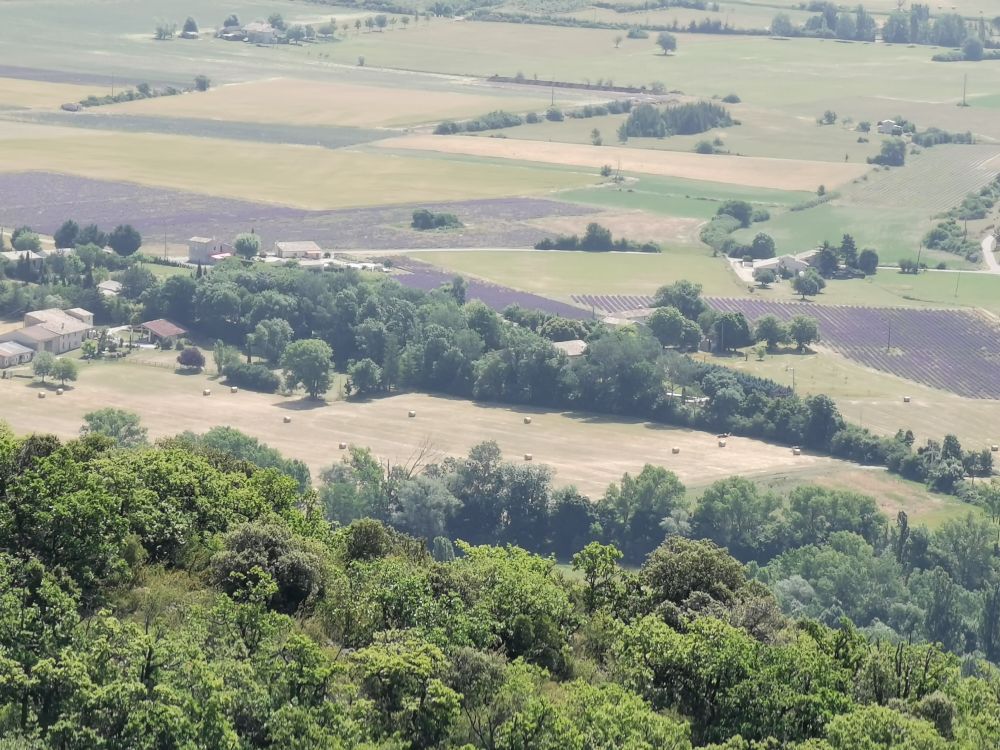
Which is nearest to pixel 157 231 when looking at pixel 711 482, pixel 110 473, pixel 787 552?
pixel 711 482

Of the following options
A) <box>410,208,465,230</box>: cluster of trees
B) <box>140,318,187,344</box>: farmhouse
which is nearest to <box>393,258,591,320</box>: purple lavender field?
<box>410,208,465,230</box>: cluster of trees

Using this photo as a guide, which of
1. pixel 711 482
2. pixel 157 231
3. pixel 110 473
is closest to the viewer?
pixel 110 473

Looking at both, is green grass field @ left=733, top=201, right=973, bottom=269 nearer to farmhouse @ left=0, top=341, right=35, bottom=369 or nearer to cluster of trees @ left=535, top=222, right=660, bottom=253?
cluster of trees @ left=535, top=222, right=660, bottom=253

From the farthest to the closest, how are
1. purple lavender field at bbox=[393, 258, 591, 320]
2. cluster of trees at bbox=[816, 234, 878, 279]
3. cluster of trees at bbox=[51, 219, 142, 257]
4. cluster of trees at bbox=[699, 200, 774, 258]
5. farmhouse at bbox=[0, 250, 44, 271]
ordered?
1. cluster of trees at bbox=[699, 200, 774, 258]
2. cluster of trees at bbox=[816, 234, 878, 279]
3. cluster of trees at bbox=[51, 219, 142, 257]
4. farmhouse at bbox=[0, 250, 44, 271]
5. purple lavender field at bbox=[393, 258, 591, 320]

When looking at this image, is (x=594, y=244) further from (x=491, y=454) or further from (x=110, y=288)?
(x=491, y=454)

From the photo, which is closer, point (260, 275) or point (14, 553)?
point (14, 553)

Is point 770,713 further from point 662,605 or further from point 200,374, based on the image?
point 200,374
